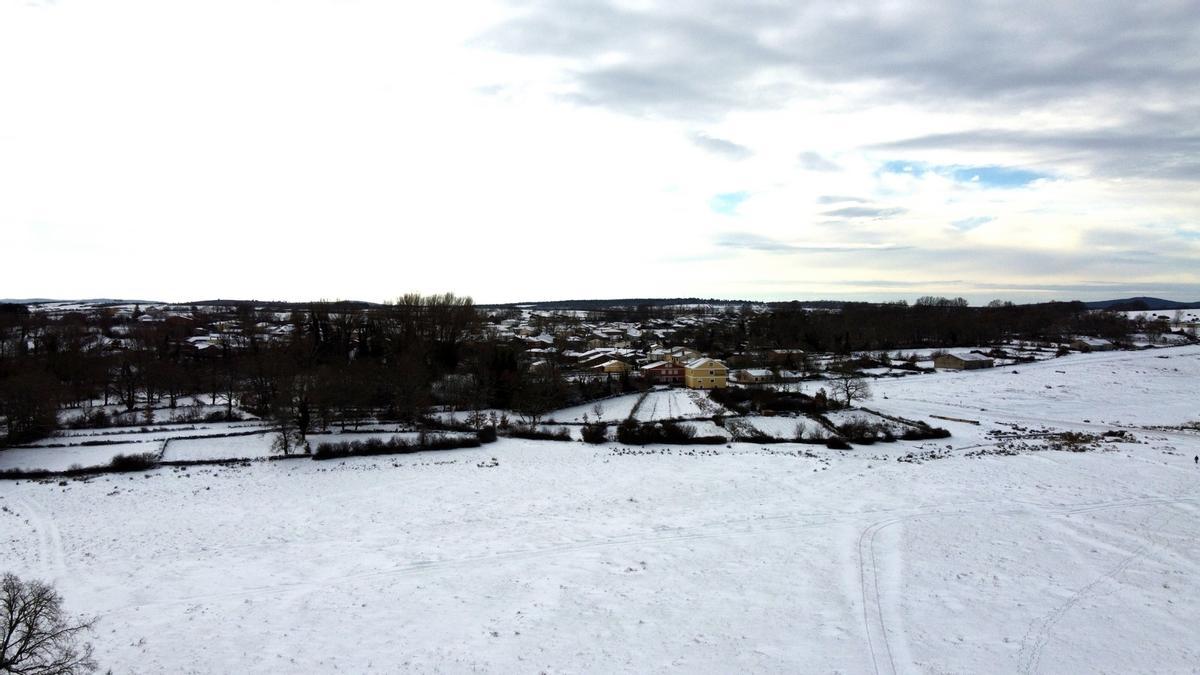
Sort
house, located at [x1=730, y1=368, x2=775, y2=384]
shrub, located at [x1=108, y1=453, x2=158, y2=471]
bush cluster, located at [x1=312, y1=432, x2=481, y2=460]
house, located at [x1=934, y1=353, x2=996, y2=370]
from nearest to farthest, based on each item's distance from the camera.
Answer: shrub, located at [x1=108, y1=453, x2=158, y2=471] → bush cluster, located at [x1=312, y1=432, x2=481, y2=460] → house, located at [x1=730, y1=368, x2=775, y2=384] → house, located at [x1=934, y1=353, x2=996, y2=370]

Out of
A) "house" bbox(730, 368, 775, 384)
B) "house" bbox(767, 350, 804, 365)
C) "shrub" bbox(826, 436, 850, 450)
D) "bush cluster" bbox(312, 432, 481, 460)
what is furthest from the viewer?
"house" bbox(767, 350, 804, 365)

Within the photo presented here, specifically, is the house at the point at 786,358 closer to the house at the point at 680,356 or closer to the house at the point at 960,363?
the house at the point at 680,356

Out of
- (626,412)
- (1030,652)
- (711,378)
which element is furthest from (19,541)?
(711,378)

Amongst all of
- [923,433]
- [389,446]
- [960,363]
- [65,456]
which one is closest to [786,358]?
[960,363]

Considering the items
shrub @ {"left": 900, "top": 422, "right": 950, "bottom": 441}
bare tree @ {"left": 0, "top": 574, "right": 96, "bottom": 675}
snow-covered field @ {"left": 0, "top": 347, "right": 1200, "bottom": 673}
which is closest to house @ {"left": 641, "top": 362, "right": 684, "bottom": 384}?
shrub @ {"left": 900, "top": 422, "right": 950, "bottom": 441}

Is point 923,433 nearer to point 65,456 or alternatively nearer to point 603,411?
point 603,411

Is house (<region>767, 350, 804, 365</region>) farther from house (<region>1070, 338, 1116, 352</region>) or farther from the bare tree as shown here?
the bare tree

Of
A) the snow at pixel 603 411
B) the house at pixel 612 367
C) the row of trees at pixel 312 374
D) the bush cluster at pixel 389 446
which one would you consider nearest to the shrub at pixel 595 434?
the snow at pixel 603 411
